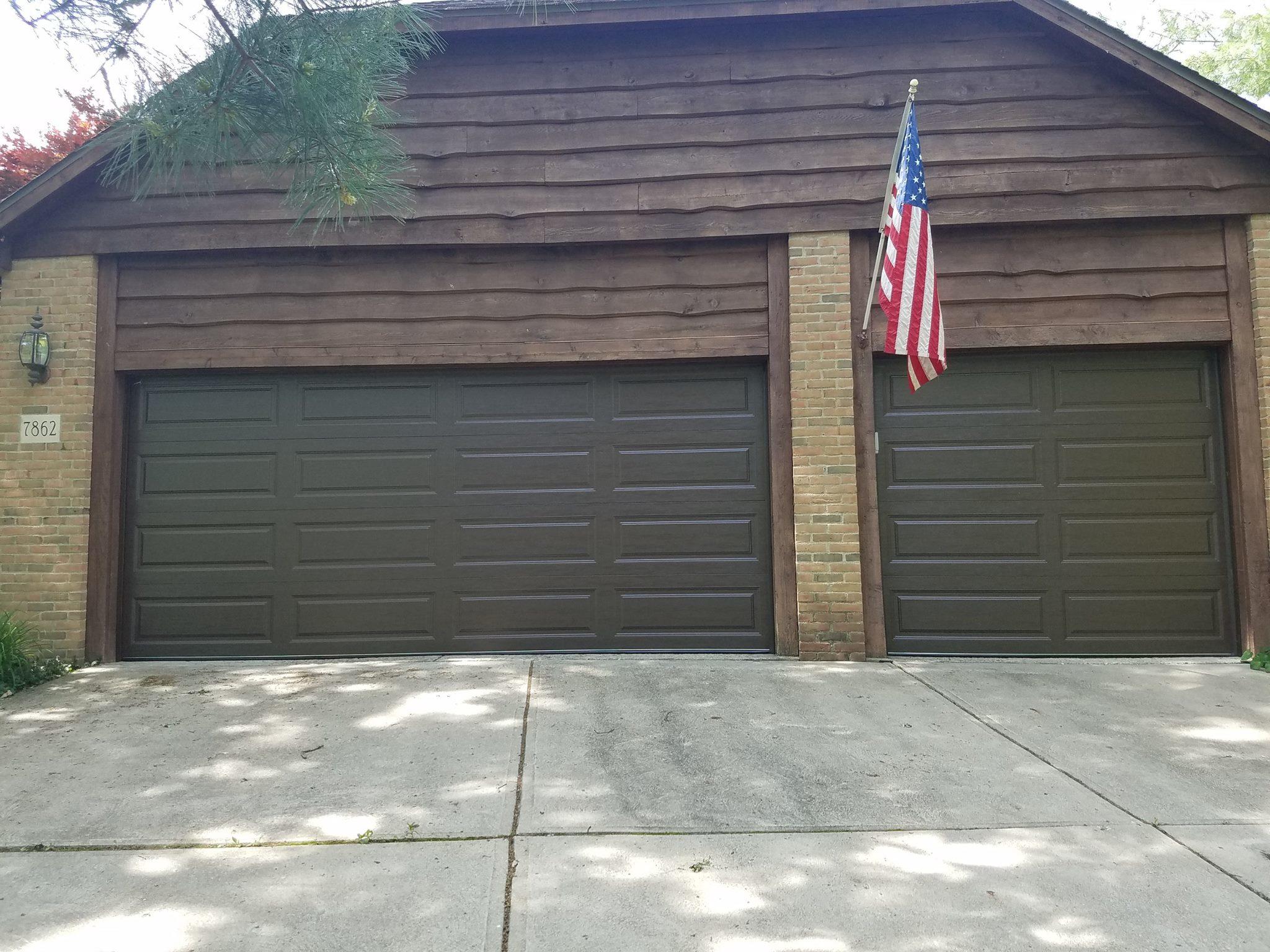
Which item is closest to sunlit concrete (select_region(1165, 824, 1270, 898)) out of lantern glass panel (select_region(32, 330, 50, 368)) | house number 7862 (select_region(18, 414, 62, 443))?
house number 7862 (select_region(18, 414, 62, 443))

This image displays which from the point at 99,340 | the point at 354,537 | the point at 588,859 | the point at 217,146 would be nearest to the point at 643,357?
the point at 354,537

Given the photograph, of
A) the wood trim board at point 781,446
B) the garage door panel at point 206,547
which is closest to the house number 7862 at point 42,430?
the garage door panel at point 206,547

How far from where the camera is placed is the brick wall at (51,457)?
5488 millimetres

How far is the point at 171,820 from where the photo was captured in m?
2.99

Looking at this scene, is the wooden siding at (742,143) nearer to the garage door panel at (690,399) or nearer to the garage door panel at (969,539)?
the garage door panel at (690,399)

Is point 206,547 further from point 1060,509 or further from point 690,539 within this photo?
point 1060,509

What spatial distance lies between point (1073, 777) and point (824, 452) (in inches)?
102

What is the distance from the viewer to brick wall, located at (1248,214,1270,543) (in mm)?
5289

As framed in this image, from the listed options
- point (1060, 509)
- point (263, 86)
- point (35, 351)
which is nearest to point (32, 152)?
point (35, 351)

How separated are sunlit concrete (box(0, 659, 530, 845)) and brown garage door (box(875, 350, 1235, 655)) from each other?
9.95 ft

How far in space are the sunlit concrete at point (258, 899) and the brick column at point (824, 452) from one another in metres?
3.18

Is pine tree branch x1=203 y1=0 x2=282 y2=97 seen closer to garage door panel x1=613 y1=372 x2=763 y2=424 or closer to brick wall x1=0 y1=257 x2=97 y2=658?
garage door panel x1=613 y1=372 x2=763 y2=424

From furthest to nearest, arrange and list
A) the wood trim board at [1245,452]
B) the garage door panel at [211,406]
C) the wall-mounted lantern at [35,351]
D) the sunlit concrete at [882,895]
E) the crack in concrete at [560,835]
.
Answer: the garage door panel at [211,406]
the wall-mounted lantern at [35,351]
the wood trim board at [1245,452]
the crack in concrete at [560,835]
the sunlit concrete at [882,895]

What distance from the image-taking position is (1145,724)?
13.3ft
